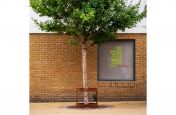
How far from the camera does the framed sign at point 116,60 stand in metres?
24.0

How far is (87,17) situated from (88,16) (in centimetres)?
6

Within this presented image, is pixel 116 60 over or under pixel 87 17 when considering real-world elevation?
under

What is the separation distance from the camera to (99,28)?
2091 centimetres

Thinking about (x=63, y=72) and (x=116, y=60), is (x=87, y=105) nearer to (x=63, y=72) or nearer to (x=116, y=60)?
(x=63, y=72)

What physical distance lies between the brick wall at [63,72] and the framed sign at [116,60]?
0.75ft

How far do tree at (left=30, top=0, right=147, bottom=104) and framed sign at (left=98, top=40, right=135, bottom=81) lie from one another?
2.43 meters

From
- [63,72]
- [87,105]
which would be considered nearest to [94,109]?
[87,105]

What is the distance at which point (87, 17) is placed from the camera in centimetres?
1947

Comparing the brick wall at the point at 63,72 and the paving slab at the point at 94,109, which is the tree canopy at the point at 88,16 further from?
the paving slab at the point at 94,109

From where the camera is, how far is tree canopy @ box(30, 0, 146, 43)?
20078 mm
